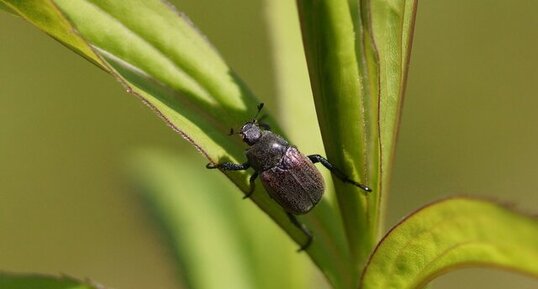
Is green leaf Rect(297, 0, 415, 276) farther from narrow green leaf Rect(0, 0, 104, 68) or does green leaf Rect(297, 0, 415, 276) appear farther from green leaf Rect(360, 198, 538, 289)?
narrow green leaf Rect(0, 0, 104, 68)

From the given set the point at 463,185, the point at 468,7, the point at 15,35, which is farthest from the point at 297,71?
the point at 15,35

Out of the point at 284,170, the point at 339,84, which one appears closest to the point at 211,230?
the point at 284,170

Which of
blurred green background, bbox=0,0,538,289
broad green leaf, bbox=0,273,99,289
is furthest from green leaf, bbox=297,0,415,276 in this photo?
blurred green background, bbox=0,0,538,289

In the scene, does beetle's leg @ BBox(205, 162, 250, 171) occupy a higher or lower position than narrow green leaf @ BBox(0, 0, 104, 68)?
lower

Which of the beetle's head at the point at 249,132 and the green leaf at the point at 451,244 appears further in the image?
the beetle's head at the point at 249,132

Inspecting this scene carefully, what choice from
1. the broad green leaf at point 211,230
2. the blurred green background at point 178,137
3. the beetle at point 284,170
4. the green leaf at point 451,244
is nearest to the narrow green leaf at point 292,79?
the beetle at point 284,170

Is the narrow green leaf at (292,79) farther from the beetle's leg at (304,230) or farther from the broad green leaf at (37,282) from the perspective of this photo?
the broad green leaf at (37,282)

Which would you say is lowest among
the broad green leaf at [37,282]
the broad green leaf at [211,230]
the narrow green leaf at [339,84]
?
the broad green leaf at [211,230]
